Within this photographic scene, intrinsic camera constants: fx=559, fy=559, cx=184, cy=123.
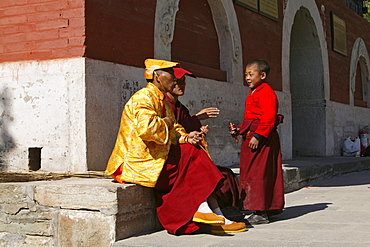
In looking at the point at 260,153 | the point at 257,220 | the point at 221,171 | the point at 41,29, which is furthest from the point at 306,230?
the point at 41,29

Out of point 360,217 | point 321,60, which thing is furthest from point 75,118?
point 321,60

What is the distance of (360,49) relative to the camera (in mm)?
15547

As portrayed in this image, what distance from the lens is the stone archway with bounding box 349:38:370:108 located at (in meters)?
14.7

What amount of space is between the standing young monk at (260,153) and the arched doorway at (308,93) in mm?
7792

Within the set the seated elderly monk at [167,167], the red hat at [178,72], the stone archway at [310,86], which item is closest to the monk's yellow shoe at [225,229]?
the seated elderly monk at [167,167]

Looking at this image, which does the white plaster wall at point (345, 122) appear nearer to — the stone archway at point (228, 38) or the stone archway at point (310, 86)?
the stone archway at point (310, 86)

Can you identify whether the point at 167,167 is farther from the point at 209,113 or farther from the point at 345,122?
the point at 345,122

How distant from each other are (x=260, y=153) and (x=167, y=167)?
0.99m

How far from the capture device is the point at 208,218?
421cm

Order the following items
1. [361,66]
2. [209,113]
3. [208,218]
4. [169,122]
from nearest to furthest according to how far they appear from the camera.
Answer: [208,218] < [169,122] < [209,113] < [361,66]

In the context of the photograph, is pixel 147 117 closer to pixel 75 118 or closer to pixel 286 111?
pixel 75 118

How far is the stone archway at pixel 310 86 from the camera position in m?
12.6

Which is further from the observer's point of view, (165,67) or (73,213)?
(165,67)

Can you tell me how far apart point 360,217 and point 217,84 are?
3.62m
